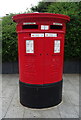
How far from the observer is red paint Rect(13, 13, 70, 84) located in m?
2.86

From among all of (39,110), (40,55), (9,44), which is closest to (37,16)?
(40,55)

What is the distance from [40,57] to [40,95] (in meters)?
0.97

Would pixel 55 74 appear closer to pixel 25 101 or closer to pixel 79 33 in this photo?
pixel 25 101

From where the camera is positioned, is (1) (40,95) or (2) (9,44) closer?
(1) (40,95)

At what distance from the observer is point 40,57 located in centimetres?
300

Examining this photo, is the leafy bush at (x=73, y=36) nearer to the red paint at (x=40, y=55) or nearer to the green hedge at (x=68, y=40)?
the green hedge at (x=68, y=40)

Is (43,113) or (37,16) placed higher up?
(37,16)

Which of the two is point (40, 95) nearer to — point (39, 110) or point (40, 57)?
point (39, 110)

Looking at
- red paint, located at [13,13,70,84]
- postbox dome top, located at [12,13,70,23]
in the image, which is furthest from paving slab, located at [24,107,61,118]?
postbox dome top, located at [12,13,70,23]

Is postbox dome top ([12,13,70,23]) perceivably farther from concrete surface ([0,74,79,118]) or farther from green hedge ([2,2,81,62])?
green hedge ([2,2,81,62])

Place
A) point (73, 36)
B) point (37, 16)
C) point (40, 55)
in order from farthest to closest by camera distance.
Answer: point (73, 36) → point (40, 55) → point (37, 16)

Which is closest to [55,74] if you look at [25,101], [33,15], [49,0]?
[25,101]

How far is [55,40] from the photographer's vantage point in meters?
3.04

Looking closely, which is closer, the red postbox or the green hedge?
the red postbox
